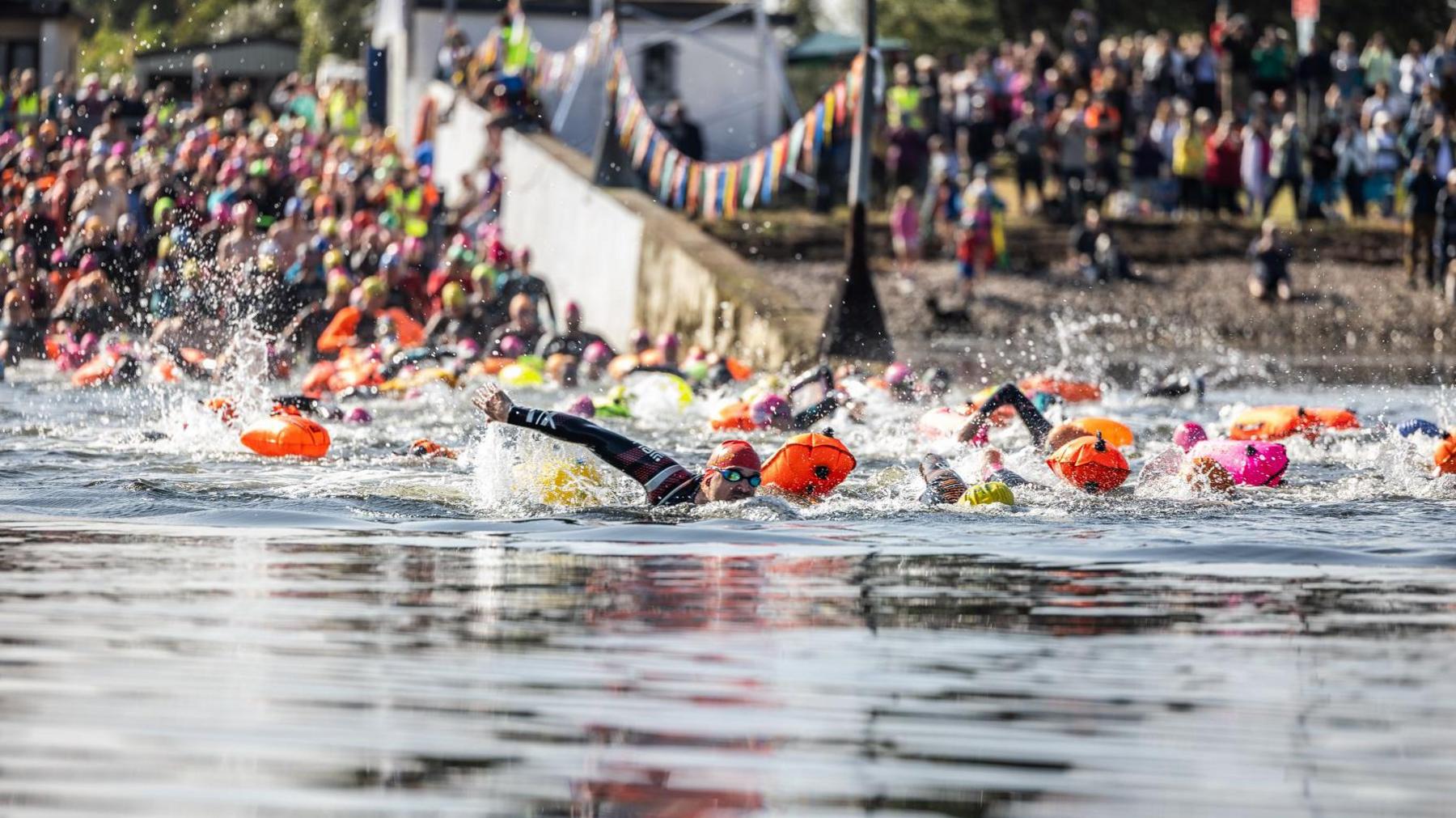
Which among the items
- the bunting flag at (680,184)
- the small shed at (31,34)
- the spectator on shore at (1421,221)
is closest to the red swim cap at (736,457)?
the bunting flag at (680,184)

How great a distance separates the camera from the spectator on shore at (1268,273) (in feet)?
82.3

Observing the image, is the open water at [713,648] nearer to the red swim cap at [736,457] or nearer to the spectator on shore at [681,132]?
the red swim cap at [736,457]

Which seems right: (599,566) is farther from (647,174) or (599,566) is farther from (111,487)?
(647,174)

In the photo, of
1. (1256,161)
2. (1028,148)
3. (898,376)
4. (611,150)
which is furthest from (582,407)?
(1256,161)

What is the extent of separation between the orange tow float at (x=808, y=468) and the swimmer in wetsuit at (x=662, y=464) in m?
0.27

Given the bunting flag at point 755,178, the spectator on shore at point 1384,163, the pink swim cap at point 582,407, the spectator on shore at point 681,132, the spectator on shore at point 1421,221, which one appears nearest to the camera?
the pink swim cap at point 582,407

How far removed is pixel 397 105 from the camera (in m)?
36.8

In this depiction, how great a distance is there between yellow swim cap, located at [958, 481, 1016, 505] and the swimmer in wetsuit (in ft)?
3.80

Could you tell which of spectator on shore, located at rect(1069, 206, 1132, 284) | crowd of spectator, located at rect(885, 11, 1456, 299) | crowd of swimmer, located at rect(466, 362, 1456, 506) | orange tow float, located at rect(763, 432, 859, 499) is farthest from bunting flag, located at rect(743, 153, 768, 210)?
orange tow float, located at rect(763, 432, 859, 499)

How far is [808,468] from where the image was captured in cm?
1214

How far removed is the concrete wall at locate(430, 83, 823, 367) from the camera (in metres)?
21.6

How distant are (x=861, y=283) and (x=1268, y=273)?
668cm

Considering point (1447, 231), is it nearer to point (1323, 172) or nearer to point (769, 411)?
point (1323, 172)

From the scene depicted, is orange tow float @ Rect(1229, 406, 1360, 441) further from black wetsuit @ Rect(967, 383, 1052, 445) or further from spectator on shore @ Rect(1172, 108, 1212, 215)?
spectator on shore @ Rect(1172, 108, 1212, 215)
